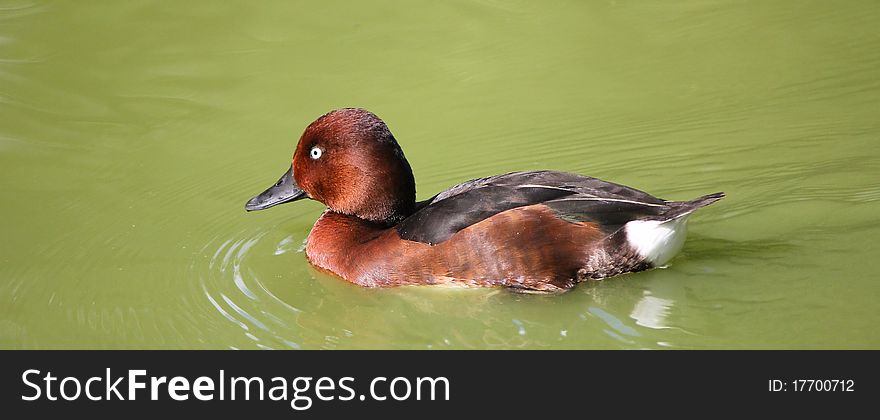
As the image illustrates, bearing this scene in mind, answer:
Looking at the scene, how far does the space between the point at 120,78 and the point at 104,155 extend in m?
1.07

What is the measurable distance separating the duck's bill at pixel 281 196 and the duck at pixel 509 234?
45cm

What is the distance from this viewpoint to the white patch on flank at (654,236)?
505 centimetres

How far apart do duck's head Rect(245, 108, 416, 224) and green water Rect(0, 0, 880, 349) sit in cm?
41

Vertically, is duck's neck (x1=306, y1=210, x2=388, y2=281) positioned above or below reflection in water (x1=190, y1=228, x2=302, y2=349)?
above

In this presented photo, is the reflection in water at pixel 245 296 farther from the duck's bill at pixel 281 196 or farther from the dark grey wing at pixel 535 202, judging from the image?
the dark grey wing at pixel 535 202

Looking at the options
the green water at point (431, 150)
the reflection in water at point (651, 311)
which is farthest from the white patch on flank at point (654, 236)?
the reflection in water at point (651, 311)

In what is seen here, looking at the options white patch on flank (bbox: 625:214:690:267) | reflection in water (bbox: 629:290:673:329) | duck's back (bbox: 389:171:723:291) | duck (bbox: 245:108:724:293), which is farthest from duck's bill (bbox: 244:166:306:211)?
reflection in water (bbox: 629:290:673:329)

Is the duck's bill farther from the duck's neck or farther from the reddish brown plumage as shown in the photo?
the reddish brown plumage

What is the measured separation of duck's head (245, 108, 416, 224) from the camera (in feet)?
18.0

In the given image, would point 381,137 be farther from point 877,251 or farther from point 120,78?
point 120,78

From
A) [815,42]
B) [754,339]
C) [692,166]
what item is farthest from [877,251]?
[815,42]

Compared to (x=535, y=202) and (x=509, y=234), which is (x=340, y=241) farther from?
(x=535, y=202)

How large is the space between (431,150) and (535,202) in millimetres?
A: 1939

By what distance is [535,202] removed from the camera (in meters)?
5.13
